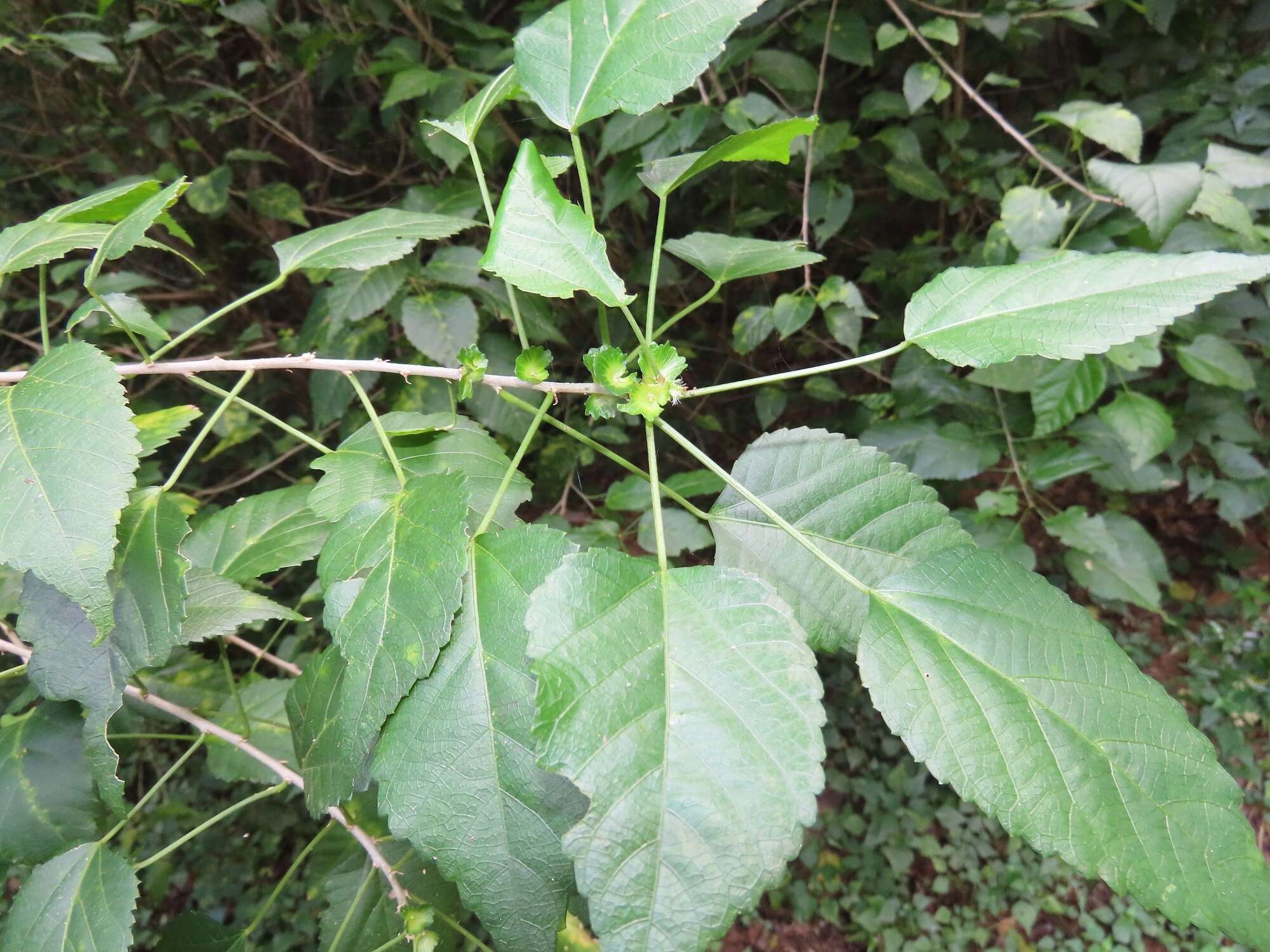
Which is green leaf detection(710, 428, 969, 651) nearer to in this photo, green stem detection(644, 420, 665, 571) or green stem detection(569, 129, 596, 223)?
green stem detection(644, 420, 665, 571)

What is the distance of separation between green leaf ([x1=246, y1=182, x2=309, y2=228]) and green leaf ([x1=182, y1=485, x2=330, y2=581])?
3.64 feet

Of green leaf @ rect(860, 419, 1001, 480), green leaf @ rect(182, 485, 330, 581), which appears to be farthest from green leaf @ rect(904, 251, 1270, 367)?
green leaf @ rect(860, 419, 1001, 480)

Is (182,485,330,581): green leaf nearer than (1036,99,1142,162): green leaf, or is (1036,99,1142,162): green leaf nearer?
(182,485,330,581): green leaf

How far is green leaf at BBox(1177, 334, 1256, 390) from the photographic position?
150cm

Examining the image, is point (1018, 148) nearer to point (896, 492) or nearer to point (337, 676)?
point (896, 492)

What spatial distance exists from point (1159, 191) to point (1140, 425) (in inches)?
19.8

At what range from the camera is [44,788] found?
784 millimetres

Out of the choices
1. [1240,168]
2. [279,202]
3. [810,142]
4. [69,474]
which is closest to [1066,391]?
[1240,168]

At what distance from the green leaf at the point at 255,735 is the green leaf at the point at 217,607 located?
218 millimetres

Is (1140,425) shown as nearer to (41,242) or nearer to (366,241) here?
(366,241)

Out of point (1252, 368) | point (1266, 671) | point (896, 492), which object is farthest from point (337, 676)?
point (1266, 671)

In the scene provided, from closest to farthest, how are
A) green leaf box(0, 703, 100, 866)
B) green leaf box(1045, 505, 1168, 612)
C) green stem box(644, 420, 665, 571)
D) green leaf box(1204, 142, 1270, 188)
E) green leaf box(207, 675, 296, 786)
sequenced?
1. green stem box(644, 420, 665, 571)
2. green leaf box(0, 703, 100, 866)
3. green leaf box(207, 675, 296, 786)
4. green leaf box(1204, 142, 1270, 188)
5. green leaf box(1045, 505, 1168, 612)

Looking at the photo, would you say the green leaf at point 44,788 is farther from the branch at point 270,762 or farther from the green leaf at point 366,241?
the green leaf at point 366,241

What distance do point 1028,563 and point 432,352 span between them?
1309 millimetres
